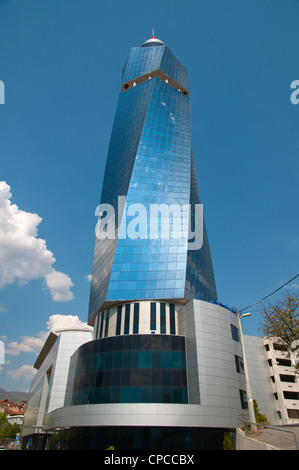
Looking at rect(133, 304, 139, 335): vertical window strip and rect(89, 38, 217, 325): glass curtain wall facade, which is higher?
rect(89, 38, 217, 325): glass curtain wall facade

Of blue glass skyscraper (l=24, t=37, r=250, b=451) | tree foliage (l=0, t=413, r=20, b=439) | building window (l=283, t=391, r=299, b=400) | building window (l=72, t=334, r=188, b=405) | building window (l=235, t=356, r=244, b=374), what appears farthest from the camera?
tree foliage (l=0, t=413, r=20, b=439)

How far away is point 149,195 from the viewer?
6353 centimetres

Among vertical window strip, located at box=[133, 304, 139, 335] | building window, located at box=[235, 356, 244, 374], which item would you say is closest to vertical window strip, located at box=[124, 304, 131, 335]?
vertical window strip, located at box=[133, 304, 139, 335]

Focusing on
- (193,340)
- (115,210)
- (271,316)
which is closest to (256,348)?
(193,340)

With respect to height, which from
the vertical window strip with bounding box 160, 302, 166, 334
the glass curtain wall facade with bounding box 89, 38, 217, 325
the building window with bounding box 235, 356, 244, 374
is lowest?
the building window with bounding box 235, 356, 244, 374

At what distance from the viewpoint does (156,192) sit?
64188 millimetres

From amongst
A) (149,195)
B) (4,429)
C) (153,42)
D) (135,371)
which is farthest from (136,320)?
(4,429)

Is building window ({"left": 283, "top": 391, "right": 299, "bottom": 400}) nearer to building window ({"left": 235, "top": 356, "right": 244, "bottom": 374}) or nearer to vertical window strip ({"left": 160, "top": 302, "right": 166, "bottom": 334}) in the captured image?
building window ({"left": 235, "top": 356, "right": 244, "bottom": 374})

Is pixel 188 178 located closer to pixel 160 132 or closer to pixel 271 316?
pixel 160 132

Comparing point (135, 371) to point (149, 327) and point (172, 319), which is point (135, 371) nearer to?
point (149, 327)

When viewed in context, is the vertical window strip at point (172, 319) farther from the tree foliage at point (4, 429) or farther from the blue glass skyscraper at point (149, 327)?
the tree foliage at point (4, 429)

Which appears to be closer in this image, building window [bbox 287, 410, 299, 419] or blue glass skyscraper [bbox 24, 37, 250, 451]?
blue glass skyscraper [bbox 24, 37, 250, 451]

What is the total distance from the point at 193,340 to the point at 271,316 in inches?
508

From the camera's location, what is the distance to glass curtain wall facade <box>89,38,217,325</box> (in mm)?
53562
